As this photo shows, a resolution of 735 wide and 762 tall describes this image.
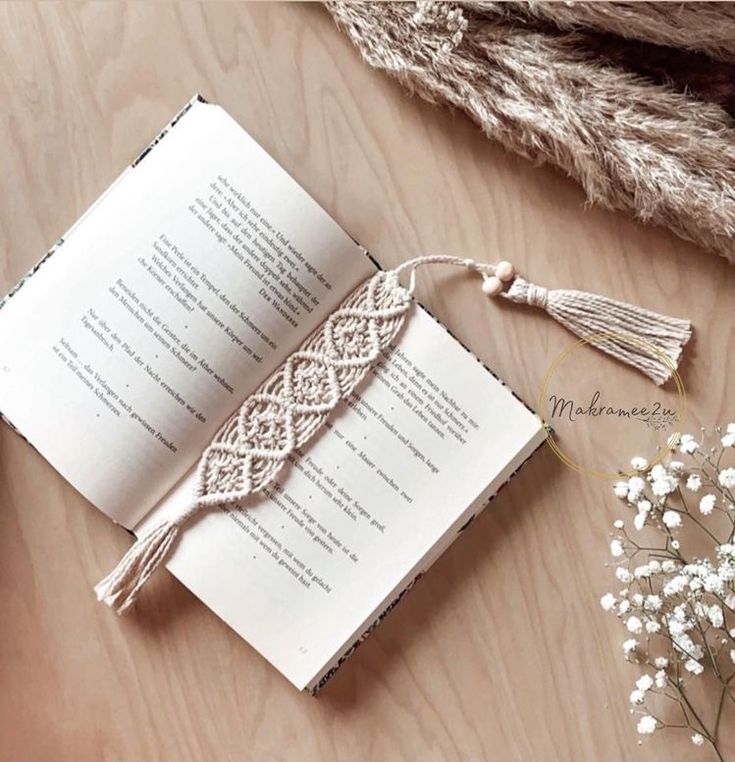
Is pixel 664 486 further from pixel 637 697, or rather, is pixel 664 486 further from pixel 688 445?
pixel 637 697

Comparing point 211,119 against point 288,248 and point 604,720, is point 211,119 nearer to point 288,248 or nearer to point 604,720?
point 288,248

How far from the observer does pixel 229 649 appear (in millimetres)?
708

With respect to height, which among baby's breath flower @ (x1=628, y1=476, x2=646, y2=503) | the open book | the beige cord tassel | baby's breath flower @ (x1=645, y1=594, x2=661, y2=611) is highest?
the beige cord tassel

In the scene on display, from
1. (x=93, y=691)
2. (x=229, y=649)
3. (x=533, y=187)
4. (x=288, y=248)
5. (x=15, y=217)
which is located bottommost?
(x=93, y=691)

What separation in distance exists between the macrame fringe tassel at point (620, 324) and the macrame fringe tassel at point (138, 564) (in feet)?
1.14

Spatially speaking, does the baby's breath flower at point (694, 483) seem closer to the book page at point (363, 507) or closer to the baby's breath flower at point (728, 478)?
the baby's breath flower at point (728, 478)

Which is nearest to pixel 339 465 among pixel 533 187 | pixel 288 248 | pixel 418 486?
pixel 418 486

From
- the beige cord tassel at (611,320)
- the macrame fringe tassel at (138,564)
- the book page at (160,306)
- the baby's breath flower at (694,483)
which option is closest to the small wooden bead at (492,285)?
the beige cord tassel at (611,320)

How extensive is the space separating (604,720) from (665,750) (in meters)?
0.06

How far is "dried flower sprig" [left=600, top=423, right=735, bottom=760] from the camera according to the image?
67cm

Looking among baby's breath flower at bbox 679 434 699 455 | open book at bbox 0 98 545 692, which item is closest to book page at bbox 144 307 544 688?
open book at bbox 0 98 545 692

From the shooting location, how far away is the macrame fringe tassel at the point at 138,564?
2.24 ft

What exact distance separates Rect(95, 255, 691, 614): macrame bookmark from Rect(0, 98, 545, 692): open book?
1 centimetres

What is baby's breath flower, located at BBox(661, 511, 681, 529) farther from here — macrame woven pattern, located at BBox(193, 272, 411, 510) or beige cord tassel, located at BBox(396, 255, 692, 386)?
macrame woven pattern, located at BBox(193, 272, 411, 510)
